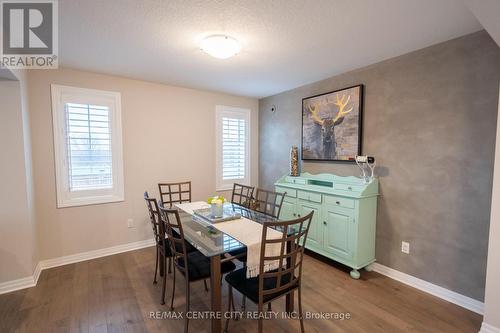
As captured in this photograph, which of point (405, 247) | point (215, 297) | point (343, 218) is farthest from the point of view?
point (343, 218)

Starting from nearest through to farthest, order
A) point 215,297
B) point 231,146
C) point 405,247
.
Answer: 1. point 215,297
2. point 405,247
3. point 231,146

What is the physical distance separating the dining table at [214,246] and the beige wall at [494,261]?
153cm

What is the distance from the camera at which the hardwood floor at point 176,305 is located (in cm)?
199

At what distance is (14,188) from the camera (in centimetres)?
246

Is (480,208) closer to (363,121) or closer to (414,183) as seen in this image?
(414,183)

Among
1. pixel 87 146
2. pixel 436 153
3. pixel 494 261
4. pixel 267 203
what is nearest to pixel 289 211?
pixel 267 203

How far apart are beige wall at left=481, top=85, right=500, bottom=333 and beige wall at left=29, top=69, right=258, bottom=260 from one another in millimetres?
3561

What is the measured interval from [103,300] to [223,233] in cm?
146

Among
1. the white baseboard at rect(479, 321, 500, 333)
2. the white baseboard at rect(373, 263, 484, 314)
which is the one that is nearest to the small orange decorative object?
the white baseboard at rect(373, 263, 484, 314)

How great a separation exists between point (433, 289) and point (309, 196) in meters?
1.60

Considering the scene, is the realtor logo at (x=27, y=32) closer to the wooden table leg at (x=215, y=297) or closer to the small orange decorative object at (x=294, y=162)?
the wooden table leg at (x=215, y=297)

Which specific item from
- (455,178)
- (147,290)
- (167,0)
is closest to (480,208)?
(455,178)

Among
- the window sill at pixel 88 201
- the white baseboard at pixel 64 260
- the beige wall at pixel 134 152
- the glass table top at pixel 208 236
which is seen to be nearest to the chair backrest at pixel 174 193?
the beige wall at pixel 134 152

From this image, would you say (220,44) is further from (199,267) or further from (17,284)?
(17,284)
